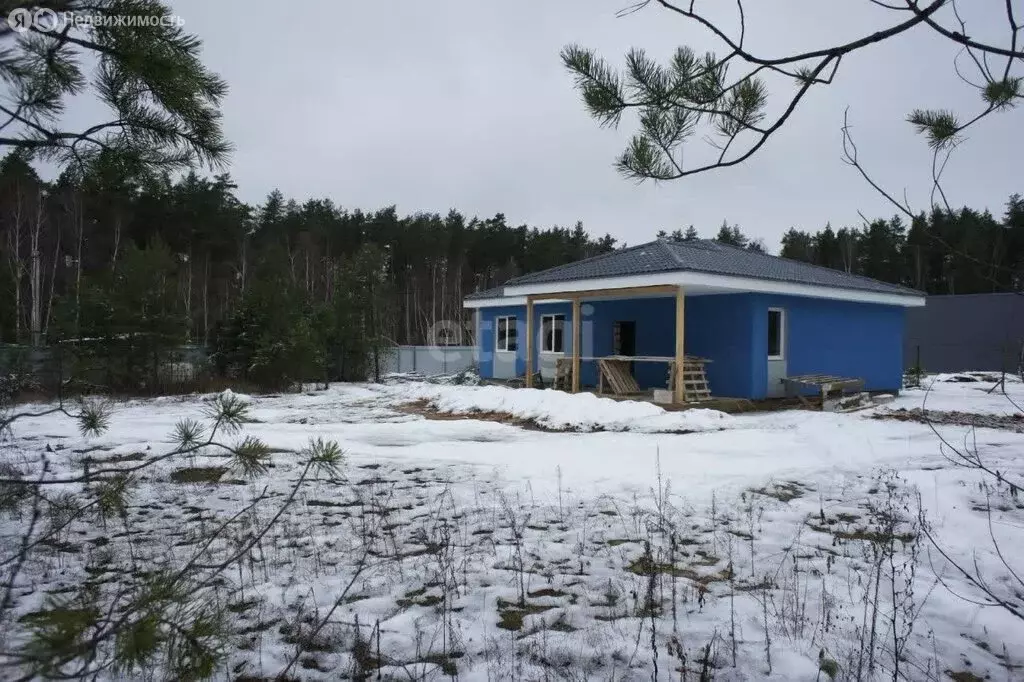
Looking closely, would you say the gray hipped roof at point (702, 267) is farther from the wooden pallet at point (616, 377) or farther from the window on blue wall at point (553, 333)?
the wooden pallet at point (616, 377)

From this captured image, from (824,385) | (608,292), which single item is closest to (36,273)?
(608,292)

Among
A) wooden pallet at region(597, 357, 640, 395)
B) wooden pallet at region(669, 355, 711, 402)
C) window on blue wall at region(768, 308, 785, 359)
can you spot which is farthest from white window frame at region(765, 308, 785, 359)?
wooden pallet at region(597, 357, 640, 395)

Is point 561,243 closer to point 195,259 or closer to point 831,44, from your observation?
point 195,259

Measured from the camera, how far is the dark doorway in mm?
17406

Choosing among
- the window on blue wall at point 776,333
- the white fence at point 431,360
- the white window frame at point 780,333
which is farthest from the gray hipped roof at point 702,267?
the white fence at point 431,360

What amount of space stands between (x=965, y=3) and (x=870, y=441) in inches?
338

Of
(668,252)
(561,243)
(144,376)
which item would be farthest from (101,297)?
(561,243)

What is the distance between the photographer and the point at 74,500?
5.23 m

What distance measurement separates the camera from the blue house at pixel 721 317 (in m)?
14.1

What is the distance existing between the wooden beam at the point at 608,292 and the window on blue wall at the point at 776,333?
2.58 m

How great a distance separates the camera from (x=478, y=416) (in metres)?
13.3

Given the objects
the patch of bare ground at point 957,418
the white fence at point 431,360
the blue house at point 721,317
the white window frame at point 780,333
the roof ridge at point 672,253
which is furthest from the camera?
the white fence at point 431,360

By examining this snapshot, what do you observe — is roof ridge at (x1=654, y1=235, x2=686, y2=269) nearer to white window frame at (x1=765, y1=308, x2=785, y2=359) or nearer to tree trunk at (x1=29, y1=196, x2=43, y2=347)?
white window frame at (x1=765, y1=308, x2=785, y2=359)

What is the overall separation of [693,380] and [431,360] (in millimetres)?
15616
